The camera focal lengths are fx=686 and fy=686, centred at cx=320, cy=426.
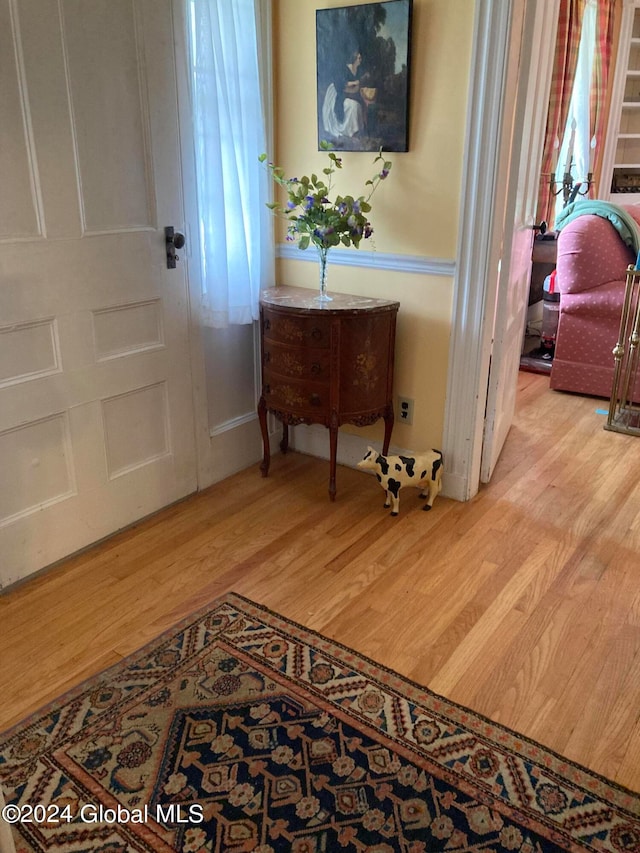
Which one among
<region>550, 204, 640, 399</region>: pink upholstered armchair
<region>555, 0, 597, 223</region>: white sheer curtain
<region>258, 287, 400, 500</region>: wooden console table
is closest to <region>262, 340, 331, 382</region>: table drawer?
<region>258, 287, 400, 500</region>: wooden console table

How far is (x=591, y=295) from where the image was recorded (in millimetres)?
4043

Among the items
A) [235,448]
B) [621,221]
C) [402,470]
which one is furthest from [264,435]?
[621,221]

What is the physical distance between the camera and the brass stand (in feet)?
11.7

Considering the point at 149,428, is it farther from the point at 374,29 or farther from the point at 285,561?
the point at 374,29

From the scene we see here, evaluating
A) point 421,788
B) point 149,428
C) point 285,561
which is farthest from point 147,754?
point 149,428

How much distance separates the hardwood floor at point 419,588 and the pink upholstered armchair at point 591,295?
107 centimetres

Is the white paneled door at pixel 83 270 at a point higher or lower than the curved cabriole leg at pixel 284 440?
higher

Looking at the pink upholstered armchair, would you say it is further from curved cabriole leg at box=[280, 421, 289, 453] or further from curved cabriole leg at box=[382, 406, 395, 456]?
curved cabriole leg at box=[280, 421, 289, 453]

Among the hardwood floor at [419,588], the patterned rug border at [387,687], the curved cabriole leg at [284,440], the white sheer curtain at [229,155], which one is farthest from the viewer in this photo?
the curved cabriole leg at [284,440]

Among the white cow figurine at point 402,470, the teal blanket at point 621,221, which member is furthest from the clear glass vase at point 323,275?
the teal blanket at point 621,221

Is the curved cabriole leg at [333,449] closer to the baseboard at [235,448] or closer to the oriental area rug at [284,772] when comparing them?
the baseboard at [235,448]

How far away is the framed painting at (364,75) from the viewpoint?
8.48 ft

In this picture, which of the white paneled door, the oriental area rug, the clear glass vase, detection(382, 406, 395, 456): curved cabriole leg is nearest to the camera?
the oriental area rug

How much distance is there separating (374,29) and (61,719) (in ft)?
8.43
